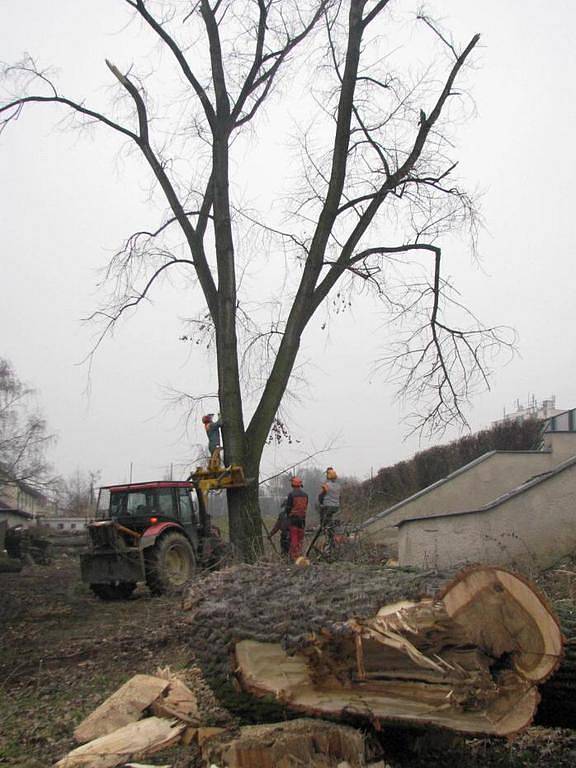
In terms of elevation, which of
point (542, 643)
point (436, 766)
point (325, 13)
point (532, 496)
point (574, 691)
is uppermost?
point (325, 13)

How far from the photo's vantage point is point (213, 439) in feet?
41.3

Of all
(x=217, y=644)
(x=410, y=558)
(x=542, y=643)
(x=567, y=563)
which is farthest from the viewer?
(x=410, y=558)

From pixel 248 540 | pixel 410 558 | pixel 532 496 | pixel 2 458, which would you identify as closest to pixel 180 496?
pixel 248 540

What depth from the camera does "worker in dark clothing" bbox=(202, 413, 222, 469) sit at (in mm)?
12461

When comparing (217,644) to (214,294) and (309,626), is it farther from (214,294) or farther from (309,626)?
(214,294)

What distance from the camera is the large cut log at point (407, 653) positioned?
158 inches

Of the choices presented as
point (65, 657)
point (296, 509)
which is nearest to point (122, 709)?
point (65, 657)

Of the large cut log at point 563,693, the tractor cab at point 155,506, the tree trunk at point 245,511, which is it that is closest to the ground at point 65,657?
the tractor cab at point 155,506

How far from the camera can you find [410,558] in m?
12.2

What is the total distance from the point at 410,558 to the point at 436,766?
25.6ft

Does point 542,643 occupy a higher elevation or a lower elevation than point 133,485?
lower

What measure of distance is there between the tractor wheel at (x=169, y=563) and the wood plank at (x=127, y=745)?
307 inches

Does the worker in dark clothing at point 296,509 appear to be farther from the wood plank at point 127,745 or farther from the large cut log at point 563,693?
the large cut log at point 563,693

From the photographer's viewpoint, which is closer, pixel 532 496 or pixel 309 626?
pixel 309 626
